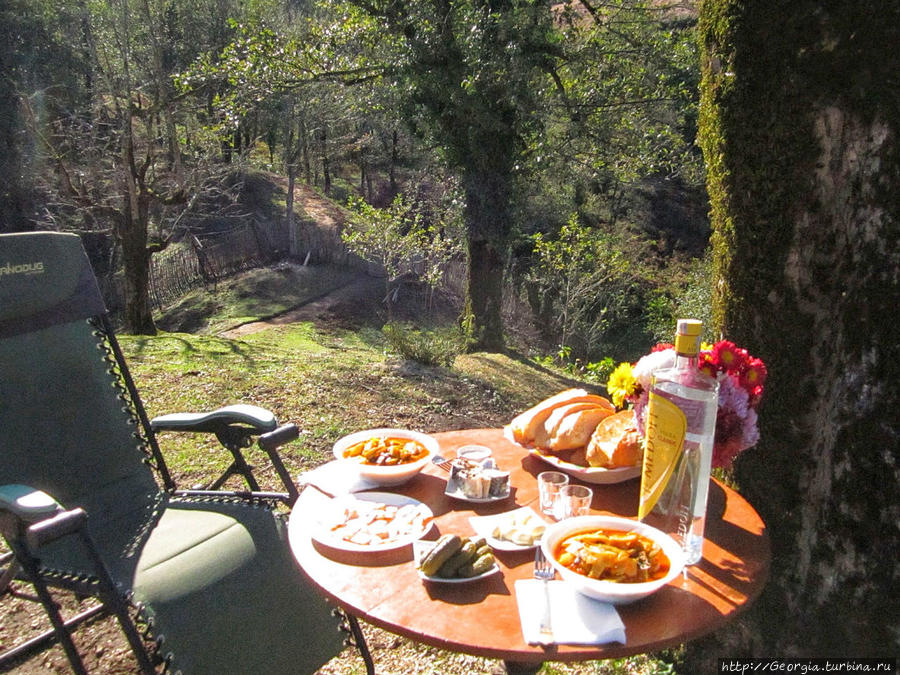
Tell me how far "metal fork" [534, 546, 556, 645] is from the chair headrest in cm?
213

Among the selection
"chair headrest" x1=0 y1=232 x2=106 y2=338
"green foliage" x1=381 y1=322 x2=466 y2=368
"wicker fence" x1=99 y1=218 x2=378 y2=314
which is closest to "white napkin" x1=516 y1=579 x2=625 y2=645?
"chair headrest" x1=0 y1=232 x2=106 y2=338

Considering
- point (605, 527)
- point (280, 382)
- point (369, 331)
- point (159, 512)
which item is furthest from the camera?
point (369, 331)

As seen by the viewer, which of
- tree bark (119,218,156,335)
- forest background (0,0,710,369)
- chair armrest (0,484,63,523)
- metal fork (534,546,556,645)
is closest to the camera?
metal fork (534,546,556,645)

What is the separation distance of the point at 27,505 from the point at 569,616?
1.35 metres

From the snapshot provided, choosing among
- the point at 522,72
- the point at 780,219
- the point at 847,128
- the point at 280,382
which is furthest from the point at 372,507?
the point at 522,72

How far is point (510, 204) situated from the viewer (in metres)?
8.12

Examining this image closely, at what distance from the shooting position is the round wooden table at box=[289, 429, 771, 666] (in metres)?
1.14

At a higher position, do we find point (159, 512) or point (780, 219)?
point (780, 219)

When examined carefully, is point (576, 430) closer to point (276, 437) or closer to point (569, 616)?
point (569, 616)

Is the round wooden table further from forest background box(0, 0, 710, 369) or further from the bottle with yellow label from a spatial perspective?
forest background box(0, 0, 710, 369)

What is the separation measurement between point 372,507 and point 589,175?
8.30 m

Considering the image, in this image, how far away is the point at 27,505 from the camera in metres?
1.56

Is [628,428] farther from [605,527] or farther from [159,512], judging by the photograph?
[159,512]

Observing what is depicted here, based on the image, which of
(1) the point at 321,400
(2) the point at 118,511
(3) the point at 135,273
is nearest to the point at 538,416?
(2) the point at 118,511
